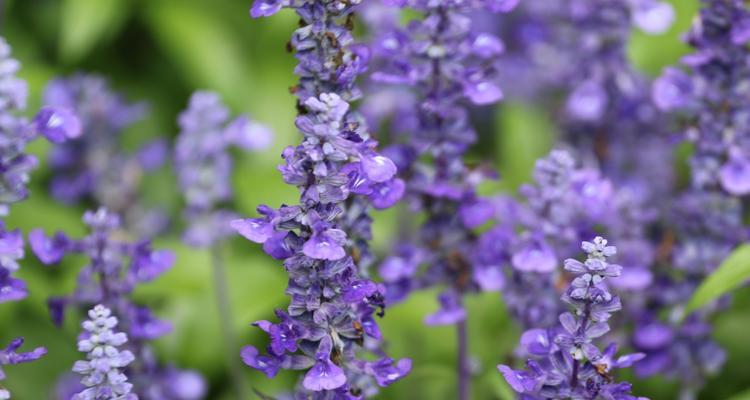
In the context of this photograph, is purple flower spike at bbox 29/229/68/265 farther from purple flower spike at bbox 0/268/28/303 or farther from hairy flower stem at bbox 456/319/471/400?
hairy flower stem at bbox 456/319/471/400

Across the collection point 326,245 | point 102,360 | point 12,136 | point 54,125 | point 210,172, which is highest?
point 210,172

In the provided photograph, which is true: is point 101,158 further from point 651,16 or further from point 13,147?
point 651,16

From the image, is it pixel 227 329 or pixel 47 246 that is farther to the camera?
pixel 227 329

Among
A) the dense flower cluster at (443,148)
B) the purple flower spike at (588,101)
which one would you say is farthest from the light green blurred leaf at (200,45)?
the dense flower cluster at (443,148)

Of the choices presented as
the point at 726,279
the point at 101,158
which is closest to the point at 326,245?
the point at 726,279

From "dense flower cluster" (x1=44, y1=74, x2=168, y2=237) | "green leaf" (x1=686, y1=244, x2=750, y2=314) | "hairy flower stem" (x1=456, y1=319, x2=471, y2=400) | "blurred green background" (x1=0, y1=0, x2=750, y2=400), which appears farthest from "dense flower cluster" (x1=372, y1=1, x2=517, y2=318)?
"dense flower cluster" (x1=44, y1=74, x2=168, y2=237)
